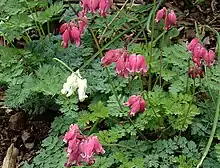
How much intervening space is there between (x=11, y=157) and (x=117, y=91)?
0.71 metres

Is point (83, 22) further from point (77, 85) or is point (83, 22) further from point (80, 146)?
point (80, 146)

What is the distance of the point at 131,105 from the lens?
234 centimetres

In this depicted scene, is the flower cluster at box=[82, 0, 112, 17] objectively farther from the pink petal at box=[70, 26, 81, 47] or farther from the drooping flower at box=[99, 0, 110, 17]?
the pink petal at box=[70, 26, 81, 47]

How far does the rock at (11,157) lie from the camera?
9.64 ft

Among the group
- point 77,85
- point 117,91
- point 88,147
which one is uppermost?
point 77,85

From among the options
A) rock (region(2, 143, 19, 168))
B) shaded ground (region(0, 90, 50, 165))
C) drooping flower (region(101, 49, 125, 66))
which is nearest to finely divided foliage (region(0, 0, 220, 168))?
drooping flower (region(101, 49, 125, 66))

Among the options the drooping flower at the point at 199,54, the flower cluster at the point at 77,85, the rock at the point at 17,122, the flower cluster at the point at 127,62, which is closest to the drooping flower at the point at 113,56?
the flower cluster at the point at 127,62

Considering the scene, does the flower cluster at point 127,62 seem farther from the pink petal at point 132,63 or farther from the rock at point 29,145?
the rock at point 29,145

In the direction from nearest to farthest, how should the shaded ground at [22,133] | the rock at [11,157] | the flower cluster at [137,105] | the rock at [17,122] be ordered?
the flower cluster at [137,105], the rock at [11,157], the shaded ground at [22,133], the rock at [17,122]

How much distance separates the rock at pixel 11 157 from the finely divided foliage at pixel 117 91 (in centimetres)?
24

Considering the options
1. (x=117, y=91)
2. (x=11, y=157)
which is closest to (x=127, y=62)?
(x=117, y=91)

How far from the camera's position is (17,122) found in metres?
3.16

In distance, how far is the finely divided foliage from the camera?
7.76 ft

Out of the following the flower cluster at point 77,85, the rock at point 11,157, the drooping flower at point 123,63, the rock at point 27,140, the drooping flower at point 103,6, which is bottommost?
the rock at point 11,157
